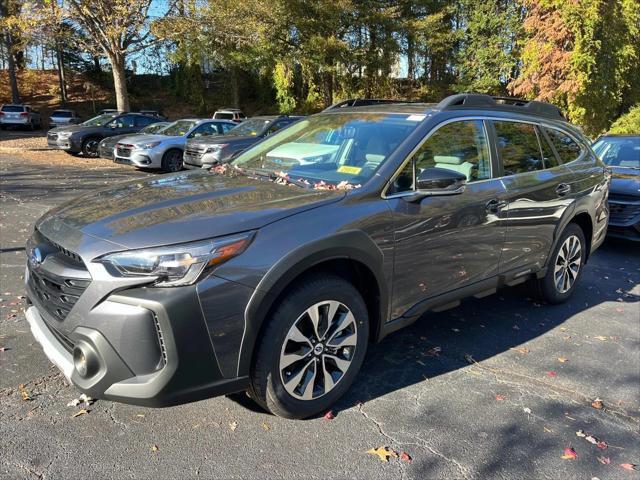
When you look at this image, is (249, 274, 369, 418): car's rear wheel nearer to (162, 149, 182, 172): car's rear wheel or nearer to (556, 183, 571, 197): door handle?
(556, 183, 571, 197): door handle

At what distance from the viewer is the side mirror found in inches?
130

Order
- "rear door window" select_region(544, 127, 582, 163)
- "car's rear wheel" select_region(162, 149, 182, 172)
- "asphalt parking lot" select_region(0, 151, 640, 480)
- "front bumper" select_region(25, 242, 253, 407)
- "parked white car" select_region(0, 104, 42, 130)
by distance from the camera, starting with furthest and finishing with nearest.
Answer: "parked white car" select_region(0, 104, 42, 130), "car's rear wheel" select_region(162, 149, 182, 172), "rear door window" select_region(544, 127, 582, 163), "asphalt parking lot" select_region(0, 151, 640, 480), "front bumper" select_region(25, 242, 253, 407)

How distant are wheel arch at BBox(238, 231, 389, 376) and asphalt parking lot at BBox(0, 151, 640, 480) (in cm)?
49

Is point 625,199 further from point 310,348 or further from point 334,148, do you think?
point 310,348

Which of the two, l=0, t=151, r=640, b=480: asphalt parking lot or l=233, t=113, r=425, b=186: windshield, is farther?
l=233, t=113, r=425, b=186: windshield

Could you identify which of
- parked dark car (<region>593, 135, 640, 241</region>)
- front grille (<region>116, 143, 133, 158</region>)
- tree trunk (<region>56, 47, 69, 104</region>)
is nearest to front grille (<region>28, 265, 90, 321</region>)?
parked dark car (<region>593, 135, 640, 241</region>)

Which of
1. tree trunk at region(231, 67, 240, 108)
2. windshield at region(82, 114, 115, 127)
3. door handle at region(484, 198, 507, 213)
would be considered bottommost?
door handle at region(484, 198, 507, 213)

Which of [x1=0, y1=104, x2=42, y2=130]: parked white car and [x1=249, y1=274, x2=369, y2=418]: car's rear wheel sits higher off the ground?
[x1=0, y1=104, x2=42, y2=130]: parked white car

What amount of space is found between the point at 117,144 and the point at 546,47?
13.1 metres

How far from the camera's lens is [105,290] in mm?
2424

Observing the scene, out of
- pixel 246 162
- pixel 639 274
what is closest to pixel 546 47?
pixel 639 274

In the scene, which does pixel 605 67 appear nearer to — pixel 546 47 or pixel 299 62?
pixel 546 47

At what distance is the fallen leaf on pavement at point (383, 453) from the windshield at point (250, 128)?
1111 cm

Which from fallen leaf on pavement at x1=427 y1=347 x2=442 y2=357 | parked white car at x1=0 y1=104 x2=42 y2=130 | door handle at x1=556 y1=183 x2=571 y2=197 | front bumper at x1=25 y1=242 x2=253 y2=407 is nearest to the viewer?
front bumper at x1=25 y1=242 x2=253 y2=407
